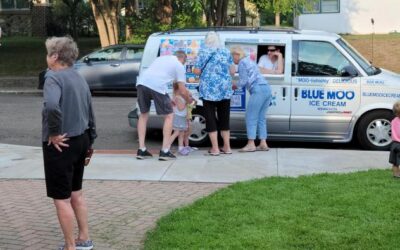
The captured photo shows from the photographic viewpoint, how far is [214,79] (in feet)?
29.0

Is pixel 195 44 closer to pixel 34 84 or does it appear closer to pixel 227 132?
pixel 227 132

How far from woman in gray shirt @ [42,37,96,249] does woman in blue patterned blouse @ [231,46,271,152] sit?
4754mm

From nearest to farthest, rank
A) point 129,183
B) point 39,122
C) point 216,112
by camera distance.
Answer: point 129,183, point 216,112, point 39,122

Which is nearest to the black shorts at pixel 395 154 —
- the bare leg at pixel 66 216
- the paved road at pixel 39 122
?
the bare leg at pixel 66 216

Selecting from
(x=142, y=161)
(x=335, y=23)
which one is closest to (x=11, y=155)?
(x=142, y=161)

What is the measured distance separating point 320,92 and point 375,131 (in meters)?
1.07

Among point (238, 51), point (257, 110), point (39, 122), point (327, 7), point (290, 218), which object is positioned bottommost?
point (39, 122)

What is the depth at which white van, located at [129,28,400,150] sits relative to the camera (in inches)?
378

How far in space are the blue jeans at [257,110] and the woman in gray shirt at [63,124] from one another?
15.7 feet

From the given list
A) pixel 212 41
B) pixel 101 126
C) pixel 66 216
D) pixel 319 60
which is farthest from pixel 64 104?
pixel 101 126

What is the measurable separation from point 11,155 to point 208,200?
4358 mm

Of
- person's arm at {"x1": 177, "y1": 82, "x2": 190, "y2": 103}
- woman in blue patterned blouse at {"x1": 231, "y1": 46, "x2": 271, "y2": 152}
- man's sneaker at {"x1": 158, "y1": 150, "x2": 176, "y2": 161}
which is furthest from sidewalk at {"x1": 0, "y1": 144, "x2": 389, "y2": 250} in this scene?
person's arm at {"x1": 177, "y1": 82, "x2": 190, "y2": 103}

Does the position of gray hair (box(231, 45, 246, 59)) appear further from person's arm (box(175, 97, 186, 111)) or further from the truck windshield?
the truck windshield

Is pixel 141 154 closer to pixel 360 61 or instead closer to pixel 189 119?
pixel 189 119
